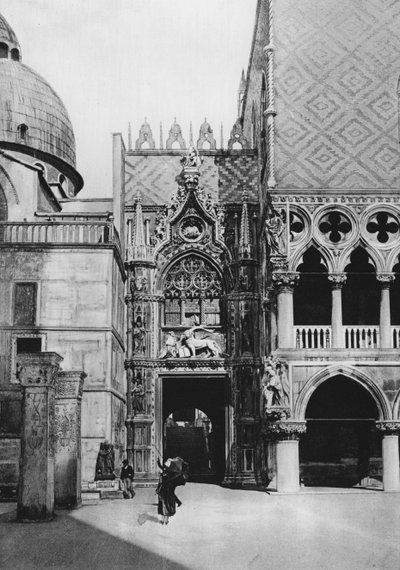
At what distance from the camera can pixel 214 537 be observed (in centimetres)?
1509

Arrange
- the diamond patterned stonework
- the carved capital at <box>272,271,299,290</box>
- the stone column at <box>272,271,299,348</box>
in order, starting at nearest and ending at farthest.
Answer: the stone column at <box>272,271,299,348</box> → the carved capital at <box>272,271,299,290</box> → the diamond patterned stonework

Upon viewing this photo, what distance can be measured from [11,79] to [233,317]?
16581mm

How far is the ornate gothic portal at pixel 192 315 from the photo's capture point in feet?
98.4

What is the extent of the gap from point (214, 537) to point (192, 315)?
16501 millimetres

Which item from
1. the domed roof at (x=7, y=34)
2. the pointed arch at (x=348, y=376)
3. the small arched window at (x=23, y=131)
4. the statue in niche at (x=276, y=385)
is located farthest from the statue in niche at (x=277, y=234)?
the domed roof at (x=7, y=34)

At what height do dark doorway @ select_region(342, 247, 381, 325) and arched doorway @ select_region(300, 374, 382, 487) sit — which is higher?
dark doorway @ select_region(342, 247, 381, 325)

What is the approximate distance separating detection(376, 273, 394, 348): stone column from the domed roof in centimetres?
2379

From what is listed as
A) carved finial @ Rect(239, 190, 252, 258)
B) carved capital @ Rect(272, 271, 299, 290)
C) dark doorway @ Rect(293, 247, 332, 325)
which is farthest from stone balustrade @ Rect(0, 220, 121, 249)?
dark doorway @ Rect(293, 247, 332, 325)

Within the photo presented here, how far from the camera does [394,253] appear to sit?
26.7m

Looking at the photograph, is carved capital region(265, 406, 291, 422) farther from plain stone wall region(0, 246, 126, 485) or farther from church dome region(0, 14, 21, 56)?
church dome region(0, 14, 21, 56)

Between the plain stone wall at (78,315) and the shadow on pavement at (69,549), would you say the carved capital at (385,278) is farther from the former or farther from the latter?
the shadow on pavement at (69,549)

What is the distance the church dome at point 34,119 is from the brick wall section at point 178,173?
778 cm

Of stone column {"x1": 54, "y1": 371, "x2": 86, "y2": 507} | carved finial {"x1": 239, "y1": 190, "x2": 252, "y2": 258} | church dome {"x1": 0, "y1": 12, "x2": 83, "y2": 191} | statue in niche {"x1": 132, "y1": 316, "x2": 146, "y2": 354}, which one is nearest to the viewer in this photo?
stone column {"x1": 54, "y1": 371, "x2": 86, "y2": 507}

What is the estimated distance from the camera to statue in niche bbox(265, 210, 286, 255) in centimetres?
2638
